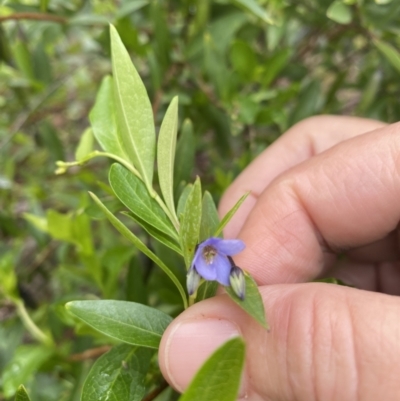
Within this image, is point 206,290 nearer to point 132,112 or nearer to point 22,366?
point 132,112

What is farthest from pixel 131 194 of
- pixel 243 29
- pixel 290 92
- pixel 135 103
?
pixel 243 29

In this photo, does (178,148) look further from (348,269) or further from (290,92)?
(348,269)

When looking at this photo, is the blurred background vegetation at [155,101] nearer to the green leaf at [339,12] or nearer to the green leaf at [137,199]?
the green leaf at [339,12]

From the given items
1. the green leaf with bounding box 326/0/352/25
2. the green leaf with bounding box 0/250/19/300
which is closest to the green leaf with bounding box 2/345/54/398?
the green leaf with bounding box 0/250/19/300

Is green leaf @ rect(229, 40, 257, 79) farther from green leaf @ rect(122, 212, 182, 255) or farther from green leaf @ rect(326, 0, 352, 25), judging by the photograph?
green leaf @ rect(122, 212, 182, 255)

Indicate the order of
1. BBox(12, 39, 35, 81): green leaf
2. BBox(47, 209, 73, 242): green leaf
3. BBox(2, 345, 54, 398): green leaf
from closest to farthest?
BBox(2, 345, 54, 398): green leaf
BBox(47, 209, 73, 242): green leaf
BBox(12, 39, 35, 81): green leaf

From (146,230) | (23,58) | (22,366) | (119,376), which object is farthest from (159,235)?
(23,58)
